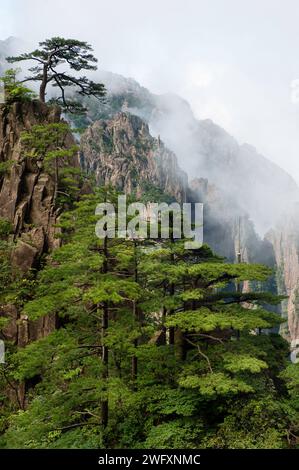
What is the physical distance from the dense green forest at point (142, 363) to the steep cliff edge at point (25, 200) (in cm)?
368

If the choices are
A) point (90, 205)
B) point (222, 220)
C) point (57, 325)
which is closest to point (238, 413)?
point (90, 205)

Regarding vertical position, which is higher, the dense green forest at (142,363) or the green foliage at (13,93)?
the green foliage at (13,93)

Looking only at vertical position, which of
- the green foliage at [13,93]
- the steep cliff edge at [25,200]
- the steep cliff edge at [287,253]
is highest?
the green foliage at [13,93]

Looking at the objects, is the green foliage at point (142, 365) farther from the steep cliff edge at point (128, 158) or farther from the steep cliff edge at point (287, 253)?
the steep cliff edge at point (287, 253)

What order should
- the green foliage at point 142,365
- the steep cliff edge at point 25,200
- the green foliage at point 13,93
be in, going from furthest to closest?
the green foliage at point 13,93 → the steep cliff edge at point 25,200 → the green foliage at point 142,365

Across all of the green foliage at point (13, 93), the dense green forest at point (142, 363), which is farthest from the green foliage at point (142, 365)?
the green foliage at point (13, 93)

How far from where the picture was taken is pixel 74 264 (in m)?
9.81

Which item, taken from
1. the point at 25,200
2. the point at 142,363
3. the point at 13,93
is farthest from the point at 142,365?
the point at 13,93

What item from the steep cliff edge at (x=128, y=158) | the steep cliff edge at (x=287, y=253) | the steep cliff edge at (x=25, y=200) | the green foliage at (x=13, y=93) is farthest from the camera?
the steep cliff edge at (x=287, y=253)

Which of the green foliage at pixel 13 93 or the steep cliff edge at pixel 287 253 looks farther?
the steep cliff edge at pixel 287 253

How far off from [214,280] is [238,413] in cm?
404

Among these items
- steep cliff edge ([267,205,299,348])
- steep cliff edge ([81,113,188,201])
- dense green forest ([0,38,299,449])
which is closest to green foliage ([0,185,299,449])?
dense green forest ([0,38,299,449])

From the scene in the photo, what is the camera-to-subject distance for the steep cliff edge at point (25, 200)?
54.1 ft

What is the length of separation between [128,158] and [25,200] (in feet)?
158
